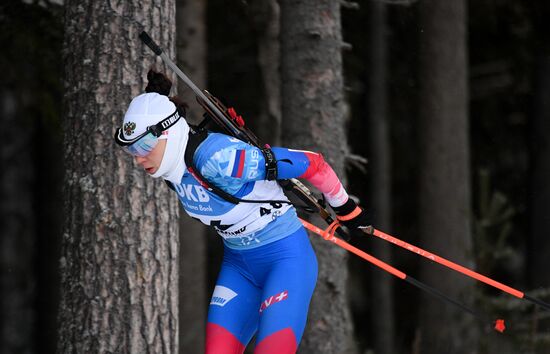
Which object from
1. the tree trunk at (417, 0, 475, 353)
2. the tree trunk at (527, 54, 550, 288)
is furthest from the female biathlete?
the tree trunk at (527, 54, 550, 288)

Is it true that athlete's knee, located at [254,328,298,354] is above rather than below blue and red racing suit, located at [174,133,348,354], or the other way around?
below

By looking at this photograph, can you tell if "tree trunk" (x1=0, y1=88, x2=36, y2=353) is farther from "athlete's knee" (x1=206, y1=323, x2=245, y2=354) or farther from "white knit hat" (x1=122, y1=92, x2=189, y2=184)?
"white knit hat" (x1=122, y1=92, x2=189, y2=184)

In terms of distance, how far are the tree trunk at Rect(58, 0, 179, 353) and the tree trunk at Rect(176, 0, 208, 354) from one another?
177 inches

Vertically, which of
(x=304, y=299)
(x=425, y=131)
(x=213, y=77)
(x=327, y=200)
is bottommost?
(x=304, y=299)

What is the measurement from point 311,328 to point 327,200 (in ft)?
8.23

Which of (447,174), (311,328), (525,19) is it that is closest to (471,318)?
(447,174)

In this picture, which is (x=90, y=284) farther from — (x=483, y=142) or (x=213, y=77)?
(x=483, y=142)

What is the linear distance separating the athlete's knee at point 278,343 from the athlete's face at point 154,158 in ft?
3.76

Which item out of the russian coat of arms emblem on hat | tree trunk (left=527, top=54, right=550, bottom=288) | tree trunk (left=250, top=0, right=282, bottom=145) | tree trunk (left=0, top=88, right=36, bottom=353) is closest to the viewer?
the russian coat of arms emblem on hat

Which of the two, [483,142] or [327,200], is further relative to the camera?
[483,142]

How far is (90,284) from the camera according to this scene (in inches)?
204

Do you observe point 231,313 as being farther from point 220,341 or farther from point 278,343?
point 278,343

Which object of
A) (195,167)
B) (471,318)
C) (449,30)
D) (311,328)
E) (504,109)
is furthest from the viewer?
(504,109)

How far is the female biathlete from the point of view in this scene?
4602 mm
